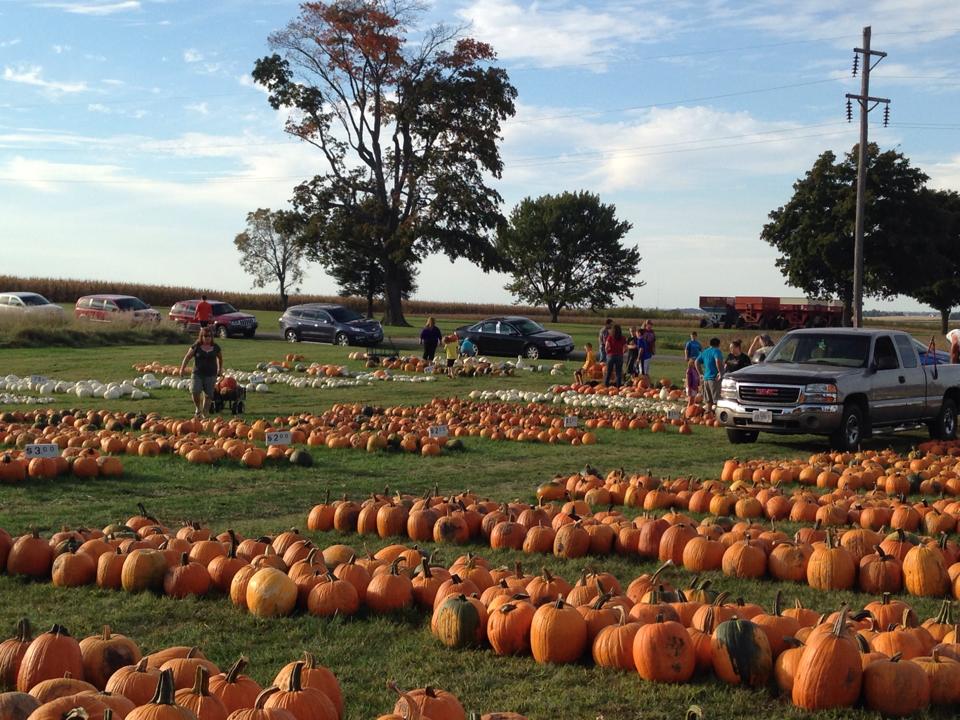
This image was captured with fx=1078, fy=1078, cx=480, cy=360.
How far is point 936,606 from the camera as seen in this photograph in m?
6.89

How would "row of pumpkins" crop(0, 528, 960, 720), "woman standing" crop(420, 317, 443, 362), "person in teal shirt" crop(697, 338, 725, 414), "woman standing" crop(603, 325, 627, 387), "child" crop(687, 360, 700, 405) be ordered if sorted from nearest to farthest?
"row of pumpkins" crop(0, 528, 960, 720)
"person in teal shirt" crop(697, 338, 725, 414)
"child" crop(687, 360, 700, 405)
"woman standing" crop(603, 325, 627, 387)
"woman standing" crop(420, 317, 443, 362)

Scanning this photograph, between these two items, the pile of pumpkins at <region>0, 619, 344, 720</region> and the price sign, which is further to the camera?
the price sign

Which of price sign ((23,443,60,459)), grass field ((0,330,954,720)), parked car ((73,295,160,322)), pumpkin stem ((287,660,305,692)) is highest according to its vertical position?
parked car ((73,295,160,322))

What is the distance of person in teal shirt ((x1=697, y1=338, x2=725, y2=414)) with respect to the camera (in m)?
20.4

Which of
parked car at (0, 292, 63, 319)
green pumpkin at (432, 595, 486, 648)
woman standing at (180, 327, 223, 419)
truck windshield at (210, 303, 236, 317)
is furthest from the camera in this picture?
truck windshield at (210, 303, 236, 317)

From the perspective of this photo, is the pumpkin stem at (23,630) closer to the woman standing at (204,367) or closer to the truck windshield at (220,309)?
the woman standing at (204,367)

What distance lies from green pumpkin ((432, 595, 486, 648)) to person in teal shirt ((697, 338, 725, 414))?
15.1 metres

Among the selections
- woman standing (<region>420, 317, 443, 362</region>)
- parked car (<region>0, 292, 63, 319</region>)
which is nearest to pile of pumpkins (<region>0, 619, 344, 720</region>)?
woman standing (<region>420, 317, 443, 362</region>)

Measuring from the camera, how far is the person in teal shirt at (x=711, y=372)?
20422 millimetres

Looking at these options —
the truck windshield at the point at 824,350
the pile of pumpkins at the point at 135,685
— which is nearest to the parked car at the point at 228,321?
the truck windshield at the point at 824,350

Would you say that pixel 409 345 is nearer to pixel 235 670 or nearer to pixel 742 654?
pixel 742 654

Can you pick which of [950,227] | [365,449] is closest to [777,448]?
[365,449]

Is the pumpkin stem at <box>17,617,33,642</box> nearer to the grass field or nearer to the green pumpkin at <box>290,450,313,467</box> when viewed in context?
the grass field

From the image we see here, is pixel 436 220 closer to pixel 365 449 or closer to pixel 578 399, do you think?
pixel 578 399
